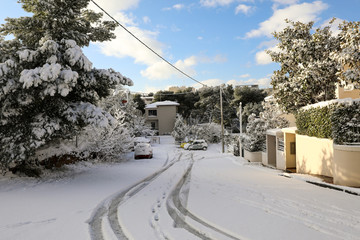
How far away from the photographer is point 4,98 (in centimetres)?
905

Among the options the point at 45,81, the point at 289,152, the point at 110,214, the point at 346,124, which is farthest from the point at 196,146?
the point at 110,214

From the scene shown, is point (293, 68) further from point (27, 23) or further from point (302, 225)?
point (27, 23)

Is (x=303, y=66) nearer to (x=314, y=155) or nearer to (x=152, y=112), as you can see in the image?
(x=314, y=155)

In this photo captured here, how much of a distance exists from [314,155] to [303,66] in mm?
5861

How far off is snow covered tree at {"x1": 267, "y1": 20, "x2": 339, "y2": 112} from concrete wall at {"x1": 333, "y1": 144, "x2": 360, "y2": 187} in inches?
245

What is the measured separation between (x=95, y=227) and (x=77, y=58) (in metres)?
6.56

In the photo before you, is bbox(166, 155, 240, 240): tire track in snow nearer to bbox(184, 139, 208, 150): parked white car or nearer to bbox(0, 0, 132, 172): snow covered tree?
bbox(0, 0, 132, 172): snow covered tree

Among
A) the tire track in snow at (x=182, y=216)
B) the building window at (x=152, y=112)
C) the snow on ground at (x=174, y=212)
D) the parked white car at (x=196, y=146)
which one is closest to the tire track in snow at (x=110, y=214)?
the snow on ground at (x=174, y=212)

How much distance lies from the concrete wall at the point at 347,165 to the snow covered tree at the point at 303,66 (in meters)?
6.22

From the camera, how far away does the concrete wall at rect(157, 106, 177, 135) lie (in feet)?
165

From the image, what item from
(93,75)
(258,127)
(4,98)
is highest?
(93,75)

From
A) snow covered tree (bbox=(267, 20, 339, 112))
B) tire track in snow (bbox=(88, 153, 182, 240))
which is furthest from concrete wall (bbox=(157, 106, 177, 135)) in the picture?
tire track in snow (bbox=(88, 153, 182, 240))

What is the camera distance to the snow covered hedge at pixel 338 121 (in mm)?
8617

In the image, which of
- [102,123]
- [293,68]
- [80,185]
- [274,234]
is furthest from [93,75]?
[293,68]
